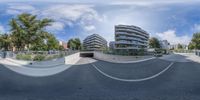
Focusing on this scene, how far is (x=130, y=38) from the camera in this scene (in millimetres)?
3857

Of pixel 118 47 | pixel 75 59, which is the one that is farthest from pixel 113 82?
pixel 75 59

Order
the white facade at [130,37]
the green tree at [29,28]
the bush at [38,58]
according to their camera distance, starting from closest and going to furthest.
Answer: the white facade at [130,37], the green tree at [29,28], the bush at [38,58]

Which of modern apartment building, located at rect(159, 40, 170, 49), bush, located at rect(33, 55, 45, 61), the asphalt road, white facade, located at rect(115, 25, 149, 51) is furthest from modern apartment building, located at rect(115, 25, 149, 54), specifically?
bush, located at rect(33, 55, 45, 61)

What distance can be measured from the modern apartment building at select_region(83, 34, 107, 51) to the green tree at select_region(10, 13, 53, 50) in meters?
0.77

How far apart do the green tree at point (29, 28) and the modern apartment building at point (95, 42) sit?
0.77 metres

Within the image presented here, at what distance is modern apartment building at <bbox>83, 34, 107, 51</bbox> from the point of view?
13.9 feet

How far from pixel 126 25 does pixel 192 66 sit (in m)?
3.35

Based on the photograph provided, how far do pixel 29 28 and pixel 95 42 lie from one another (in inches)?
50.2

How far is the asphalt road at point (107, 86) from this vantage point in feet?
11.5

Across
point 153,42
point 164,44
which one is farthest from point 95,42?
point 164,44

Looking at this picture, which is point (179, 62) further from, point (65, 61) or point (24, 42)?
point (24, 42)

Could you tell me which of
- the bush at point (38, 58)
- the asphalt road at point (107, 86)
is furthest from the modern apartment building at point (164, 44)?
the bush at point (38, 58)

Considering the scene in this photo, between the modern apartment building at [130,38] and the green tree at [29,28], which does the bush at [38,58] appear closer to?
the green tree at [29,28]

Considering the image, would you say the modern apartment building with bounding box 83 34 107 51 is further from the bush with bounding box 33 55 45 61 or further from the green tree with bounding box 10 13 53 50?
the bush with bounding box 33 55 45 61
